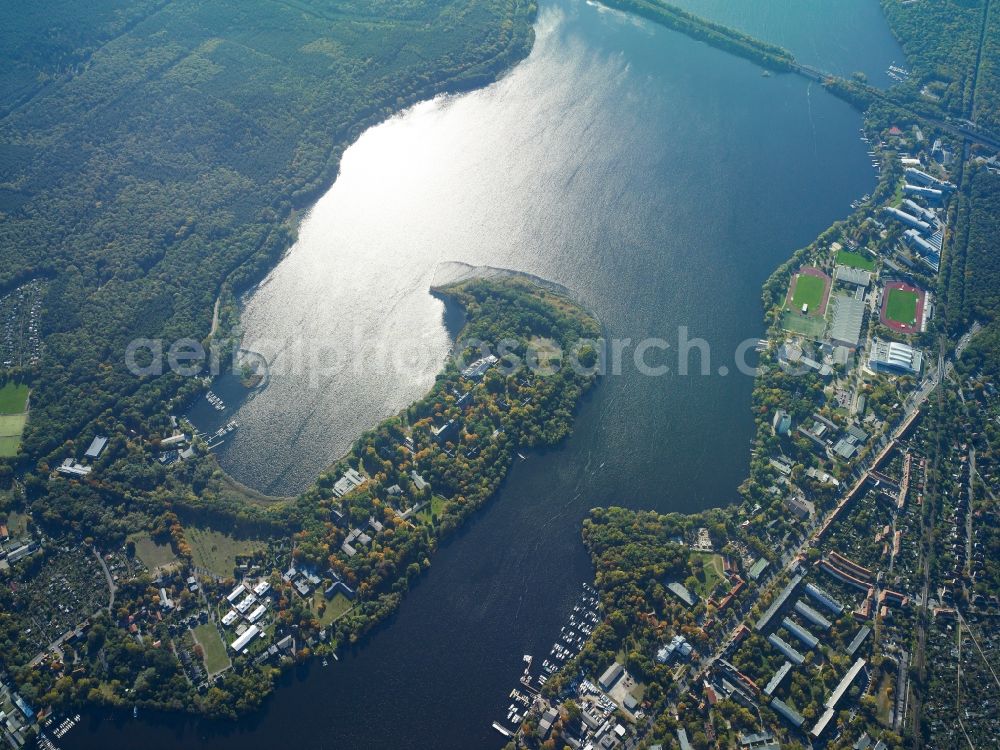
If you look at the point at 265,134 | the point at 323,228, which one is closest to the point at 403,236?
the point at 323,228

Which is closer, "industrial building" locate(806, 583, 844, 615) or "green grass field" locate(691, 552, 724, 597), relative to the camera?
"industrial building" locate(806, 583, 844, 615)

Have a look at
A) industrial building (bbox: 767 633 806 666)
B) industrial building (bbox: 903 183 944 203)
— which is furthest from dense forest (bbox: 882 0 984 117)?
industrial building (bbox: 767 633 806 666)

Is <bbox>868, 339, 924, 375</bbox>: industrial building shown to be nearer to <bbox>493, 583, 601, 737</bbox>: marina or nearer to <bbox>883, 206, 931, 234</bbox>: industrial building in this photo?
<bbox>883, 206, 931, 234</bbox>: industrial building

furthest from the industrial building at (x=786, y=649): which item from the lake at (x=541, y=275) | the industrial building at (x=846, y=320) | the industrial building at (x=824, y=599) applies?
the industrial building at (x=846, y=320)

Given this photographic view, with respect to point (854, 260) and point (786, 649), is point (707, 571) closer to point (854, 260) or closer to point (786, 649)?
point (786, 649)

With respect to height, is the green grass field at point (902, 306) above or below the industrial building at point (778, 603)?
above

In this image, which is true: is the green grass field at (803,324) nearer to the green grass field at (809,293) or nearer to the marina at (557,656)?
the green grass field at (809,293)
